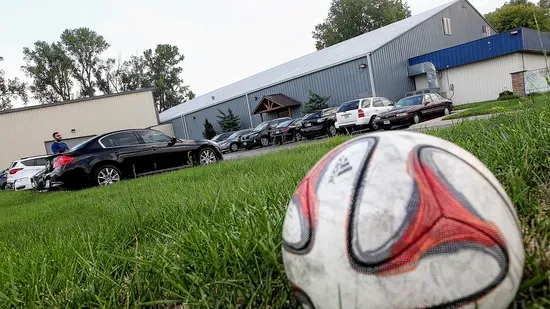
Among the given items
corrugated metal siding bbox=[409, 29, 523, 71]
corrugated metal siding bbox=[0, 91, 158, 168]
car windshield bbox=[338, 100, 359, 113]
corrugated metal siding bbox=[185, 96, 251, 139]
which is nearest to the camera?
car windshield bbox=[338, 100, 359, 113]

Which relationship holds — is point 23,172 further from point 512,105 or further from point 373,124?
point 512,105

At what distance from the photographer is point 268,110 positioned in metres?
34.4

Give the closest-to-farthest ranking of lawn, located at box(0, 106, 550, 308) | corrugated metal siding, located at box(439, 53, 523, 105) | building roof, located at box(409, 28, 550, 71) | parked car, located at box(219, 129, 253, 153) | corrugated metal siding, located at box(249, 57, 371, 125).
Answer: lawn, located at box(0, 106, 550, 308)
building roof, located at box(409, 28, 550, 71)
parked car, located at box(219, 129, 253, 153)
corrugated metal siding, located at box(439, 53, 523, 105)
corrugated metal siding, located at box(249, 57, 371, 125)

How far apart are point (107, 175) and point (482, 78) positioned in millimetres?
25797

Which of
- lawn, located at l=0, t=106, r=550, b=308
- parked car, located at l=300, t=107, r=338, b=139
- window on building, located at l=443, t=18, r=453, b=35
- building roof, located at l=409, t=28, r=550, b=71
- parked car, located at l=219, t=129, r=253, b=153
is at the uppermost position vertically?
window on building, located at l=443, t=18, r=453, b=35

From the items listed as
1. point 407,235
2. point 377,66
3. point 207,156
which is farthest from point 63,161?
point 377,66

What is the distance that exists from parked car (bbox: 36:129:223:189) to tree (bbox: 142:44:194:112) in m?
67.9

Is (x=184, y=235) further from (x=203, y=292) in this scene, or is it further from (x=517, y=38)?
(x=517, y=38)

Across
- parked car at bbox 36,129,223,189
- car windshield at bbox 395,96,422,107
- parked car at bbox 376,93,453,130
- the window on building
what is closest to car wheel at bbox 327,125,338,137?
parked car at bbox 376,93,453,130

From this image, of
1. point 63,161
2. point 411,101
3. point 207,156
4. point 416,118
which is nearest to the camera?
point 63,161

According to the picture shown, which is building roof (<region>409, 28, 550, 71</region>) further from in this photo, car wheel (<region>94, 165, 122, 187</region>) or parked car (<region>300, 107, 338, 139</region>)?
car wheel (<region>94, 165, 122, 187</region>)

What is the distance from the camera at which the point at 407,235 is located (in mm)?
1210

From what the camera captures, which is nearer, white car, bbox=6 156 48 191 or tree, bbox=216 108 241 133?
white car, bbox=6 156 48 191

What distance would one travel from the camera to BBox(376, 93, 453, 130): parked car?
1625cm
